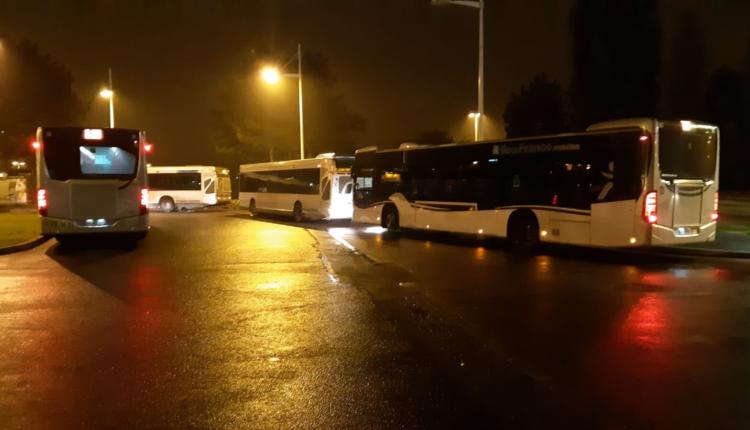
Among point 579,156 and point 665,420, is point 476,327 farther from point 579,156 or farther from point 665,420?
point 579,156

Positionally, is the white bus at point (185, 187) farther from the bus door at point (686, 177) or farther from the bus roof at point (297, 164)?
the bus door at point (686, 177)

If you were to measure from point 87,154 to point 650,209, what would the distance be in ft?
44.5

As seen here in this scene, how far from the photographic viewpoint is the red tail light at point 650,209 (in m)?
14.0

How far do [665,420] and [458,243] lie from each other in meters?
14.3

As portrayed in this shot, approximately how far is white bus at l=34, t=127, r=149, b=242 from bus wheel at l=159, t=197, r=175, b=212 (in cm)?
2430

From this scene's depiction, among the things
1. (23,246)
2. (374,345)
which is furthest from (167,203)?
(374,345)

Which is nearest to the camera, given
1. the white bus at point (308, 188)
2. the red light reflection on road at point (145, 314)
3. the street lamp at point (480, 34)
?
the red light reflection on road at point (145, 314)

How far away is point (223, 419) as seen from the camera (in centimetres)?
502

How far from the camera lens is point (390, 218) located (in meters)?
22.6

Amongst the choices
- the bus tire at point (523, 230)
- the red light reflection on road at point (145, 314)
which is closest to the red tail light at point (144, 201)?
the red light reflection on road at point (145, 314)

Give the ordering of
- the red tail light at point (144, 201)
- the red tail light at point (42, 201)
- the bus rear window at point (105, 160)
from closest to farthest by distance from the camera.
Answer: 1. the red tail light at point (42, 201)
2. the bus rear window at point (105, 160)
3. the red tail light at point (144, 201)

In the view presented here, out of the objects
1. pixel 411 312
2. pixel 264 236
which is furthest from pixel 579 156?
pixel 264 236

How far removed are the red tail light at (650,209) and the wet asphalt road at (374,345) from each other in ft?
3.28

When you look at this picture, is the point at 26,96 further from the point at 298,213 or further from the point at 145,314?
the point at 145,314
